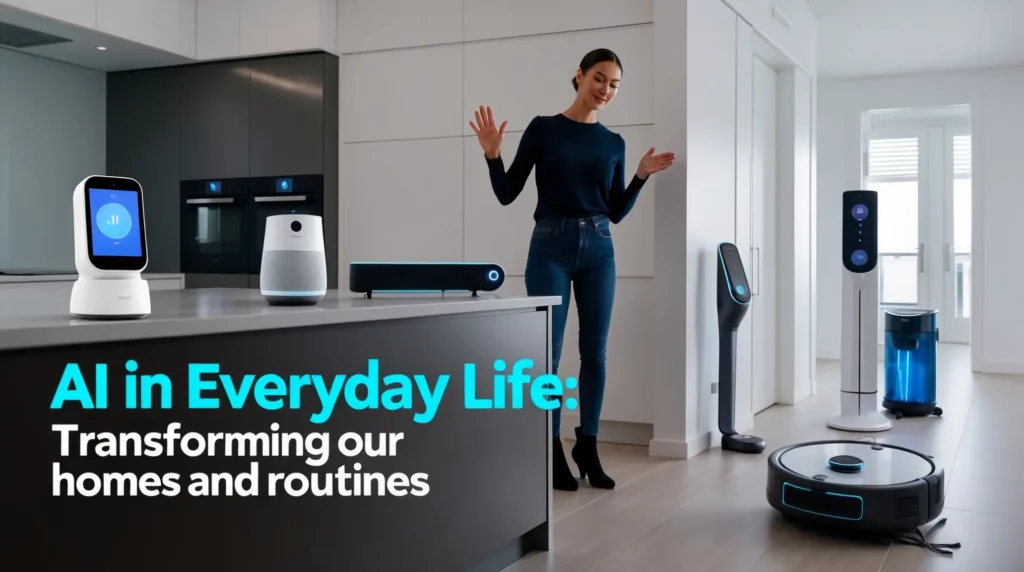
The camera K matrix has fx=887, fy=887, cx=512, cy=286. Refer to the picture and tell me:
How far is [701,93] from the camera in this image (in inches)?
163

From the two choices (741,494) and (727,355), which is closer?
(741,494)

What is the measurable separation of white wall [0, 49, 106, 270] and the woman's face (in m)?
3.39

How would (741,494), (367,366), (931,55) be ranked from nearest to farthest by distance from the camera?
(367,366) → (741,494) → (931,55)

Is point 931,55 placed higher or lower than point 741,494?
higher

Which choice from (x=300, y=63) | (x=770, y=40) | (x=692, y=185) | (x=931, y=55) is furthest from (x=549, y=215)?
(x=931, y=55)

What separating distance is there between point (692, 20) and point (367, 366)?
273 centimetres

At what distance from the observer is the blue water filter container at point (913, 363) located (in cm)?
524

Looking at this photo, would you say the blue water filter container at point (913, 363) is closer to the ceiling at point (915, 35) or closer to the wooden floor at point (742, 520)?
the wooden floor at point (742, 520)

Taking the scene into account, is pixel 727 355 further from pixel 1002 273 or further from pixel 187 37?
pixel 1002 273

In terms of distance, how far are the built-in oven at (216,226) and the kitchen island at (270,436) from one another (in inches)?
116

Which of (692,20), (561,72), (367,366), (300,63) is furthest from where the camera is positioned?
(300,63)

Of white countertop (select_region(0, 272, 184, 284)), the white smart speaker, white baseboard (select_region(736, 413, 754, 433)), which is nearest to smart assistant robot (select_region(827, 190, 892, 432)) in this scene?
white baseboard (select_region(736, 413, 754, 433))

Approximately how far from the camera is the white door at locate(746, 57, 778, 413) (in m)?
5.08

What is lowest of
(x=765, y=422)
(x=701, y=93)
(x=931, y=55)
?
(x=765, y=422)
